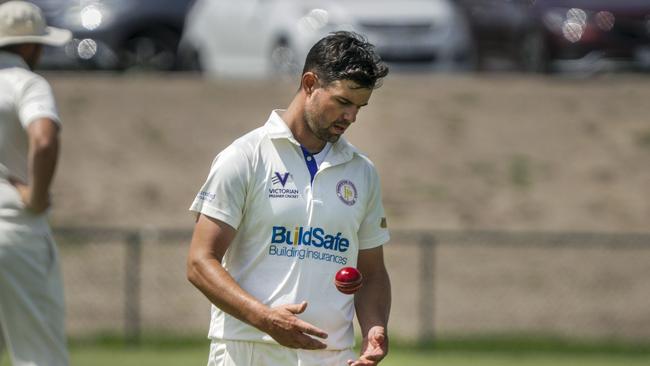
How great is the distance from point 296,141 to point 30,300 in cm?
188

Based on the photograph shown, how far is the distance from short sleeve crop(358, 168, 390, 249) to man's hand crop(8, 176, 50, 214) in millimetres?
1718

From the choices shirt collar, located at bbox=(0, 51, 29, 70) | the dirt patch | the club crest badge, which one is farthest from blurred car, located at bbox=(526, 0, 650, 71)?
the club crest badge

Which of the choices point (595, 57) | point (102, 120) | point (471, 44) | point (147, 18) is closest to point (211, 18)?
point (147, 18)

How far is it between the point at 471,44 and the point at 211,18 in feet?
12.6

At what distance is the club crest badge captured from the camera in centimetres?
505

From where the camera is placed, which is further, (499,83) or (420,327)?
(499,83)

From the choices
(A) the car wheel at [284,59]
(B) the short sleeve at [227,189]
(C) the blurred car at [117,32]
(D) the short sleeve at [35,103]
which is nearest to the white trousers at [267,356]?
(B) the short sleeve at [227,189]

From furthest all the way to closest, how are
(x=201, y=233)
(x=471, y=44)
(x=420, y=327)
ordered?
(x=471, y=44)
(x=420, y=327)
(x=201, y=233)

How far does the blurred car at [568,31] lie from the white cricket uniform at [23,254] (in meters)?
12.5

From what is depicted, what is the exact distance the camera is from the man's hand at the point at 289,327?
4680 mm

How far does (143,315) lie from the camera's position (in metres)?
14.4

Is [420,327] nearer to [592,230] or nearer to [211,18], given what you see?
[592,230]

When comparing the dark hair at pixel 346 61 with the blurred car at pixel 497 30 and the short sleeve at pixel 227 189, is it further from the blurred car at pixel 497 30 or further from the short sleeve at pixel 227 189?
the blurred car at pixel 497 30

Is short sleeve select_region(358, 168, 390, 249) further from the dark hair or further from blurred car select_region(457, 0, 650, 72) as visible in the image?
blurred car select_region(457, 0, 650, 72)
